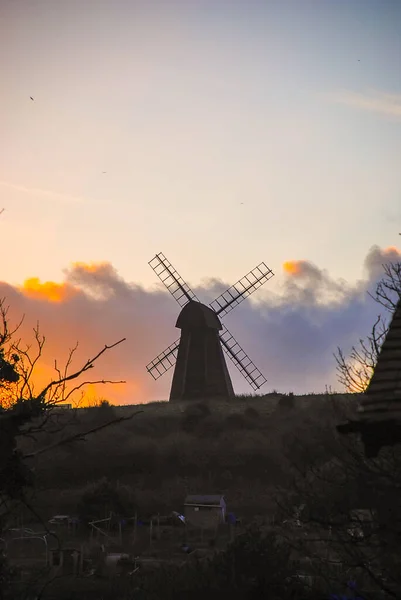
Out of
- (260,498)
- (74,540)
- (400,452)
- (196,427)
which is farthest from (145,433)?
(400,452)

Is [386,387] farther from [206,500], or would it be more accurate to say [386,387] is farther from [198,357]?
[198,357]

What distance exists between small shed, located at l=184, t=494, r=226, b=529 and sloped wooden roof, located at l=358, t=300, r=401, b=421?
31.8 meters

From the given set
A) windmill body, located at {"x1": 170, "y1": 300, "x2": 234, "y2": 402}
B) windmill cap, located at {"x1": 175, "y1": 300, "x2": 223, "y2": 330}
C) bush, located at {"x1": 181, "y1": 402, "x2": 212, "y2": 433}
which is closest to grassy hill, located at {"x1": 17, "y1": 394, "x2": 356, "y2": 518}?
bush, located at {"x1": 181, "y1": 402, "x2": 212, "y2": 433}

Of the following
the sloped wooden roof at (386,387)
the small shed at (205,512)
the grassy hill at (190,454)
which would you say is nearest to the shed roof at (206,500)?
the small shed at (205,512)

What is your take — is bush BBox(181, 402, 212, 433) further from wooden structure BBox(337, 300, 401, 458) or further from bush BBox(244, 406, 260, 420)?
wooden structure BBox(337, 300, 401, 458)

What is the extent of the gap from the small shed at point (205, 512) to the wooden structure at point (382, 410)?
31.8 m

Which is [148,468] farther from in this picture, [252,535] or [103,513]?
[252,535]

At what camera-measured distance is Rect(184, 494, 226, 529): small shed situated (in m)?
37.9

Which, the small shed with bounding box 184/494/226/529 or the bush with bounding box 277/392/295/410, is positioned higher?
the bush with bounding box 277/392/295/410

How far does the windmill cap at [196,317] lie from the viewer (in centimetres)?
5794

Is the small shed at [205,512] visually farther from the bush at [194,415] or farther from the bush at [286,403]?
the bush at [286,403]

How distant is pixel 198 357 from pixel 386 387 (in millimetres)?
51350

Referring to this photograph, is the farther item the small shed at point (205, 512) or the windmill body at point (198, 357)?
the windmill body at point (198, 357)

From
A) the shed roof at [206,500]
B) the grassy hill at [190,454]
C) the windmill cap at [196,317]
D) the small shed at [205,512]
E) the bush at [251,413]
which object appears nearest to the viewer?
the small shed at [205,512]
